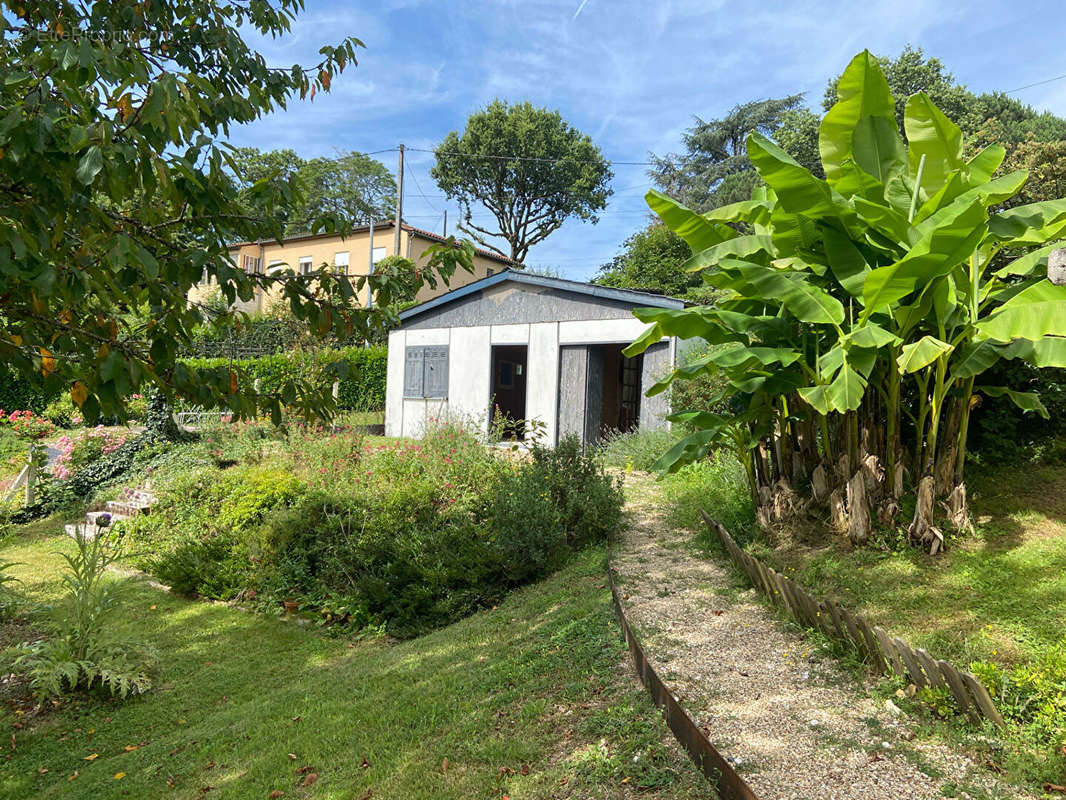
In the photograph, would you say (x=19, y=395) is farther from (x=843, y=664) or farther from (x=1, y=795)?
(x=843, y=664)

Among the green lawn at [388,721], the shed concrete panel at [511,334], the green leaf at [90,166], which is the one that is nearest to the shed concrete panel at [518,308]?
the shed concrete panel at [511,334]

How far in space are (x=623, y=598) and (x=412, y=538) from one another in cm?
276

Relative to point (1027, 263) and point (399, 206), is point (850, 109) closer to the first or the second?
point (1027, 263)

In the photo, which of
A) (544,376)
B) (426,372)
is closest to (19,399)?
(426,372)

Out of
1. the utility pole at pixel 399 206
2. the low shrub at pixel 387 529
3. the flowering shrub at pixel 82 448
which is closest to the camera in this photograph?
the low shrub at pixel 387 529

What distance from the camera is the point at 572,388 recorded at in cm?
1443

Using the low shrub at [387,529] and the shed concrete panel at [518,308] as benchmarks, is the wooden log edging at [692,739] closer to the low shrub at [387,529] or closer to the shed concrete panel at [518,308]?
the low shrub at [387,529]

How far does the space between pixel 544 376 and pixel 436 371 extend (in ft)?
11.7

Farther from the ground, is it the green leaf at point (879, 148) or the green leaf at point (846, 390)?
the green leaf at point (879, 148)

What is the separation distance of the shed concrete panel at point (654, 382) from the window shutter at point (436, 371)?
580cm

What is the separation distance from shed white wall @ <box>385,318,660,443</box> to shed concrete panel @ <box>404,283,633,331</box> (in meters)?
0.16

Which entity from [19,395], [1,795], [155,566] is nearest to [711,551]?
[1,795]

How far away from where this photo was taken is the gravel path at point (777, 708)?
261 centimetres

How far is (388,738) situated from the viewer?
380 centimetres
